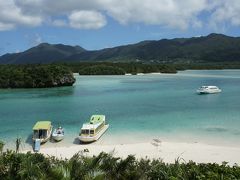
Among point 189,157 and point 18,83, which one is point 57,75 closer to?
point 18,83

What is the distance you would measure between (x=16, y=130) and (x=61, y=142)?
7.92 meters

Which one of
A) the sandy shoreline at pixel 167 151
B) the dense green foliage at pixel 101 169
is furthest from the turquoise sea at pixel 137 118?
the dense green foliage at pixel 101 169

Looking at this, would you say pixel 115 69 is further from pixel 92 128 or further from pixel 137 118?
pixel 92 128

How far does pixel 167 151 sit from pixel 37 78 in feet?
257

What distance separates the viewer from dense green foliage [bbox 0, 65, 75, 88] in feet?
343

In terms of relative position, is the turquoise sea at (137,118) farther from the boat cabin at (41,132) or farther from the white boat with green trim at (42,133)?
the boat cabin at (41,132)

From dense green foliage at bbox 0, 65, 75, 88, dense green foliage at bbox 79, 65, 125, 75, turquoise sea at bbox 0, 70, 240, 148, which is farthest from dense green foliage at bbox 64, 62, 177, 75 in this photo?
turquoise sea at bbox 0, 70, 240, 148

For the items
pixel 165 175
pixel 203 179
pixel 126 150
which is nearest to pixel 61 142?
pixel 126 150

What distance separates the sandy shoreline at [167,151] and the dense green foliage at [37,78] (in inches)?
2861

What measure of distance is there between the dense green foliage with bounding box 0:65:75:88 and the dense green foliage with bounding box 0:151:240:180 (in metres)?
85.5

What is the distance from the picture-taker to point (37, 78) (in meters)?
104

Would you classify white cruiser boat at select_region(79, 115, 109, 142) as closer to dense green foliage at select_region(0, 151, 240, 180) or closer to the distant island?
dense green foliage at select_region(0, 151, 240, 180)

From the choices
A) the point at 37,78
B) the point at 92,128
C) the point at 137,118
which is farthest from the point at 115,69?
the point at 92,128

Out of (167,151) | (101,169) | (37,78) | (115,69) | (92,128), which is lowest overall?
(167,151)
